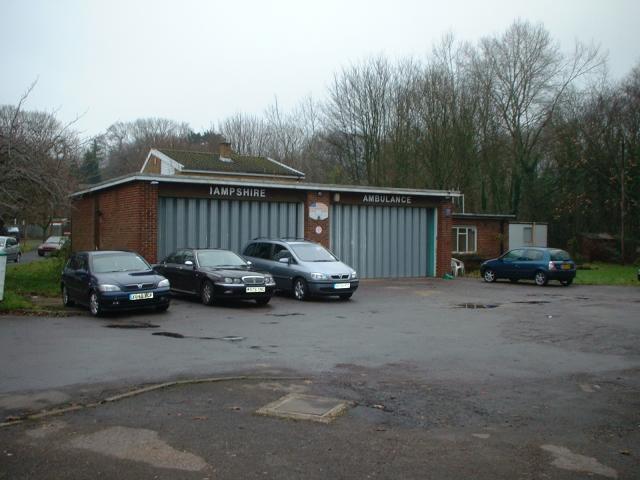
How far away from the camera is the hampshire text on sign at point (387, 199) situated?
25922 millimetres

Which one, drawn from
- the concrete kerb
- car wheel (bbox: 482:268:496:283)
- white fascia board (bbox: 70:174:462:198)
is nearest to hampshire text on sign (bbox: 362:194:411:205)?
white fascia board (bbox: 70:174:462:198)

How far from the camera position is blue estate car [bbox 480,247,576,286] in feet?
79.4

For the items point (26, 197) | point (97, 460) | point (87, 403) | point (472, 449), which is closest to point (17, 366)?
point (87, 403)

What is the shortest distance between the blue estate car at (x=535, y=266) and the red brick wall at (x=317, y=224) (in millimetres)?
6816

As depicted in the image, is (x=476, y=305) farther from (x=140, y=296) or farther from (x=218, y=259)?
(x=140, y=296)

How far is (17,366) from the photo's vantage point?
28.6ft

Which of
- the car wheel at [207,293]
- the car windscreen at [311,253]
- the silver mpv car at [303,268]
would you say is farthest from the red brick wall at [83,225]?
the car wheel at [207,293]

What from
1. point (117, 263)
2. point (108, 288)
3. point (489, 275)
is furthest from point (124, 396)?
point (489, 275)

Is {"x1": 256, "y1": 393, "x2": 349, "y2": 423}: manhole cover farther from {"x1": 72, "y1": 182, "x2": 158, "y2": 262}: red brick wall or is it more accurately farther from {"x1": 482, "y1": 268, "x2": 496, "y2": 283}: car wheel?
{"x1": 482, "y1": 268, "x2": 496, "y2": 283}: car wheel

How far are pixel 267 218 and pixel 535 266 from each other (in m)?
10.3

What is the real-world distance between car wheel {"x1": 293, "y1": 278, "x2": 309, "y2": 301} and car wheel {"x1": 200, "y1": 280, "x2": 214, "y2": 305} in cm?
287

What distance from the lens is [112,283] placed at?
14.1 m

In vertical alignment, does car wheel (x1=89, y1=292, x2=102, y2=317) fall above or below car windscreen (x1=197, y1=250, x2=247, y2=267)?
below

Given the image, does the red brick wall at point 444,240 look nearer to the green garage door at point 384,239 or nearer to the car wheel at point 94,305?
the green garage door at point 384,239
